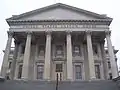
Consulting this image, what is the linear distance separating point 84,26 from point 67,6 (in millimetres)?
5118

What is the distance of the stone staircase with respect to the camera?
1889 cm

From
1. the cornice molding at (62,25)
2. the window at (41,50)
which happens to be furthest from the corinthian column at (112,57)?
the window at (41,50)

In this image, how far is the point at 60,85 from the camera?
62.7 feet

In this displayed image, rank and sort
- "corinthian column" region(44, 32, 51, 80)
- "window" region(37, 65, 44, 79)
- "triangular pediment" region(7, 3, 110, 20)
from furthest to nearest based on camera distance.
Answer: "triangular pediment" region(7, 3, 110, 20)
"window" region(37, 65, 44, 79)
"corinthian column" region(44, 32, 51, 80)

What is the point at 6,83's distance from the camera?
19.3 m

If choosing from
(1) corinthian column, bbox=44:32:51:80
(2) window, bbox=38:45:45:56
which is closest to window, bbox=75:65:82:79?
(1) corinthian column, bbox=44:32:51:80

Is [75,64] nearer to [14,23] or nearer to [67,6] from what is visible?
[67,6]

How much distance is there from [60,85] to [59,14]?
40.3 feet

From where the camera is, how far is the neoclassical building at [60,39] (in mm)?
23250

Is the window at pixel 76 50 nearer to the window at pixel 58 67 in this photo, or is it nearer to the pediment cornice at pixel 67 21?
the window at pixel 58 67

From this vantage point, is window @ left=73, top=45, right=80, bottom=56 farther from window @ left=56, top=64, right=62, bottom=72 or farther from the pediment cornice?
the pediment cornice

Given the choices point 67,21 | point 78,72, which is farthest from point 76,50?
point 67,21

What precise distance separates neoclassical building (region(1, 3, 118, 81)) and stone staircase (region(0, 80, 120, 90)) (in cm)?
326

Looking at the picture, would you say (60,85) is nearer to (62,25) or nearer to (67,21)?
(62,25)
